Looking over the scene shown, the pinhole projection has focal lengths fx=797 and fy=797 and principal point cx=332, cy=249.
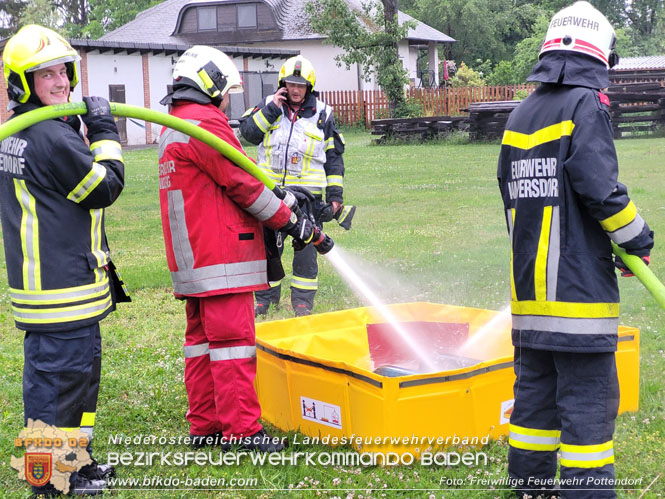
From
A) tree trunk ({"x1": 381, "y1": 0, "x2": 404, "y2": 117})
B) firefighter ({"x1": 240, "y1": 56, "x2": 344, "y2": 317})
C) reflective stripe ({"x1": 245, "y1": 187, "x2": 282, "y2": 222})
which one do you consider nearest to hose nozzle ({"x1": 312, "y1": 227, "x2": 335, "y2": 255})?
reflective stripe ({"x1": 245, "y1": 187, "x2": 282, "y2": 222})

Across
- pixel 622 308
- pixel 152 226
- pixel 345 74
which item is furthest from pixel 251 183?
pixel 345 74

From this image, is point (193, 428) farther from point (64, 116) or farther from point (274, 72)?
point (274, 72)

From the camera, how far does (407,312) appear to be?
5793 mm

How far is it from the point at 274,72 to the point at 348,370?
33079 mm

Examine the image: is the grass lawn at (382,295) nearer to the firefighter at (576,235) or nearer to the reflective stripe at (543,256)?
the firefighter at (576,235)

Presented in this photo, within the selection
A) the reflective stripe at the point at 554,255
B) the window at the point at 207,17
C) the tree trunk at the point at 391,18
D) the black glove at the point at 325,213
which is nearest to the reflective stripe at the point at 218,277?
the reflective stripe at the point at 554,255

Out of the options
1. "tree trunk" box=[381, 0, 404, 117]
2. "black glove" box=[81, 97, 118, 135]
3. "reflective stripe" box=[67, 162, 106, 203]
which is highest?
"tree trunk" box=[381, 0, 404, 117]

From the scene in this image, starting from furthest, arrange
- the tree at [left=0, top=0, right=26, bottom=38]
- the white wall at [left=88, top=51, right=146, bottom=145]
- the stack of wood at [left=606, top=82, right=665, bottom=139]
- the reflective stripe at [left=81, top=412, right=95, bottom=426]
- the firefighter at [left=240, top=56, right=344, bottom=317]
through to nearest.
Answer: the tree at [left=0, top=0, right=26, bottom=38], the white wall at [left=88, top=51, right=146, bottom=145], the stack of wood at [left=606, top=82, right=665, bottom=139], the firefighter at [left=240, top=56, right=344, bottom=317], the reflective stripe at [left=81, top=412, right=95, bottom=426]

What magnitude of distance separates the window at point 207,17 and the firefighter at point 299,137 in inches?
1502

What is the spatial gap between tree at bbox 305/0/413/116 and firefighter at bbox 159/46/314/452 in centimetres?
2903

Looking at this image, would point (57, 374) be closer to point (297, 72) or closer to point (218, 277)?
point (218, 277)

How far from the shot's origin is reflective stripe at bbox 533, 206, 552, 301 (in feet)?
11.5

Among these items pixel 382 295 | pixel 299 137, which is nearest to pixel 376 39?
pixel 382 295

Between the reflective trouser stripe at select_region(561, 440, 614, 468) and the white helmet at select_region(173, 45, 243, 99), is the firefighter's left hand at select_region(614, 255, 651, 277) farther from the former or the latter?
the white helmet at select_region(173, 45, 243, 99)
